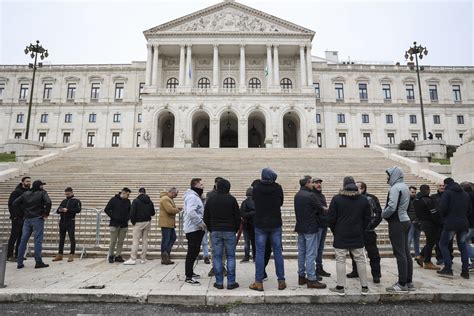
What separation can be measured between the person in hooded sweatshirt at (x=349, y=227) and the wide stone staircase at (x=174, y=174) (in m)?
3.66

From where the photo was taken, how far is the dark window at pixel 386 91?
184 feet

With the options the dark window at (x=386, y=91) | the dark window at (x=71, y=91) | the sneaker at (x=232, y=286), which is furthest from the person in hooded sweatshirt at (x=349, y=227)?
the dark window at (x=71, y=91)

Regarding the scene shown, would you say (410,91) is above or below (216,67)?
below

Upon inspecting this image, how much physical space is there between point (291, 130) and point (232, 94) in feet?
41.5

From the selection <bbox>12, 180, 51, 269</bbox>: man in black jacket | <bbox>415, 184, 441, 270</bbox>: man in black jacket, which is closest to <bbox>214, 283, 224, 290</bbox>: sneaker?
<bbox>12, 180, 51, 269</bbox>: man in black jacket

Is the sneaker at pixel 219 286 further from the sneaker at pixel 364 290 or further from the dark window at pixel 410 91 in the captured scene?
the dark window at pixel 410 91

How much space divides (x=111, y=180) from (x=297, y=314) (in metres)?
16.0

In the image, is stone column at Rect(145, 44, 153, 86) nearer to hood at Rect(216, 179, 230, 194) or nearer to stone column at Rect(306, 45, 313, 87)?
stone column at Rect(306, 45, 313, 87)

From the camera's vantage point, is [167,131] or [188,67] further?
[167,131]

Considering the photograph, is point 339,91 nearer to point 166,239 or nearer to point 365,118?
point 365,118

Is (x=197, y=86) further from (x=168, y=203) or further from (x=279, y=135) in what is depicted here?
(x=168, y=203)

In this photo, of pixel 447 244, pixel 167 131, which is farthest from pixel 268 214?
pixel 167 131

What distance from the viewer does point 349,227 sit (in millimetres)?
5953

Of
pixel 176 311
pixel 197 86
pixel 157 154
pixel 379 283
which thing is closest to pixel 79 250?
pixel 176 311
